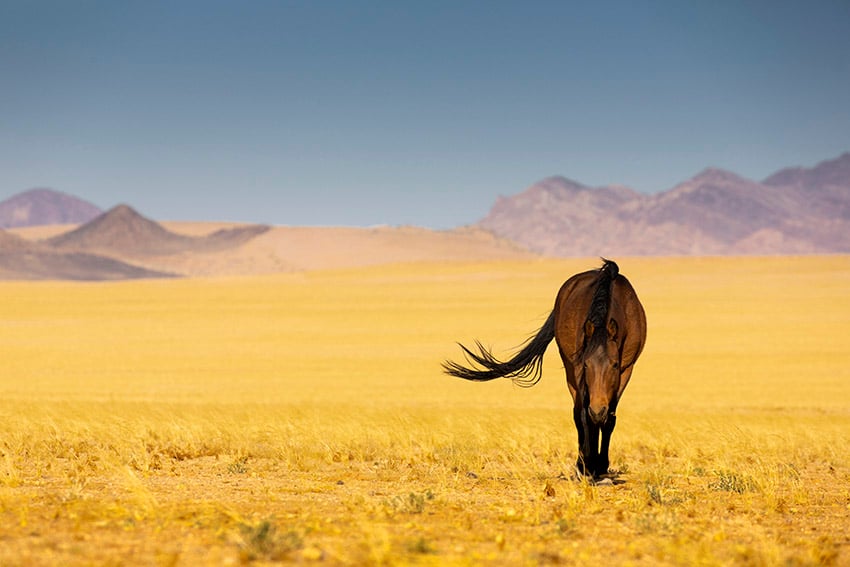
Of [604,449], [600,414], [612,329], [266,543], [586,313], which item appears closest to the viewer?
[266,543]

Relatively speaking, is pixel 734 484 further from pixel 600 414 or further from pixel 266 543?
pixel 266 543

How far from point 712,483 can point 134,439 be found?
7.90 meters

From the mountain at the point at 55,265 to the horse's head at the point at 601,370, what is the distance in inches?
6631

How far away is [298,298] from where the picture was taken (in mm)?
74000

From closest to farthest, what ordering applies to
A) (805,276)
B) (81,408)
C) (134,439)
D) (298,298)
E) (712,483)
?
(712,483)
(134,439)
(81,408)
(298,298)
(805,276)

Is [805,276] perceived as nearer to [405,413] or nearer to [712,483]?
[405,413]

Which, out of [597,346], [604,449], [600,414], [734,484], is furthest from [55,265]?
[734,484]

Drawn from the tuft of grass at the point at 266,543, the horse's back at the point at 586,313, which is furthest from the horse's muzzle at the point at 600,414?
the tuft of grass at the point at 266,543

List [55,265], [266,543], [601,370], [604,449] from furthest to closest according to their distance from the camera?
1. [55,265]
2. [604,449]
3. [601,370]
4. [266,543]

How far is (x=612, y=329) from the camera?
1062cm

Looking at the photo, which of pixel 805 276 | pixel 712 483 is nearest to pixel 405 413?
pixel 712 483

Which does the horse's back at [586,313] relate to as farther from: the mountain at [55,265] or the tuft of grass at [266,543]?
the mountain at [55,265]

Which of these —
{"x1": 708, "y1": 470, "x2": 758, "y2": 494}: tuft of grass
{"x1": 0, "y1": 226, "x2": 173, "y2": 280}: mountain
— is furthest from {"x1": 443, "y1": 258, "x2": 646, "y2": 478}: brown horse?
{"x1": 0, "y1": 226, "x2": 173, "y2": 280}: mountain

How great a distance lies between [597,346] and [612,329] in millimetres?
245
